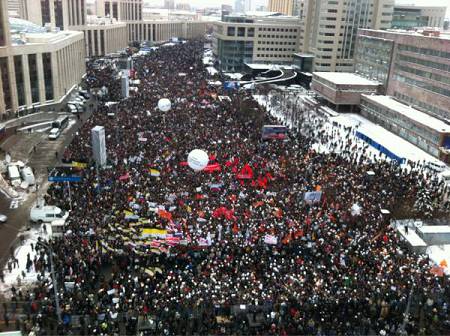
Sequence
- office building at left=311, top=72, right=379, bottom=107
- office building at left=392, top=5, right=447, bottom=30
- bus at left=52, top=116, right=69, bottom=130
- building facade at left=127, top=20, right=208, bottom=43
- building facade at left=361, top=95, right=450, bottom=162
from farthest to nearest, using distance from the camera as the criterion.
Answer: building facade at left=127, top=20, right=208, bottom=43 → office building at left=392, top=5, right=447, bottom=30 → office building at left=311, top=72, right=379, bottom=107 → bus at left=52, top=116, right=69, bottom=130 → building facade at left=361, top=95, right=450, bottom=162

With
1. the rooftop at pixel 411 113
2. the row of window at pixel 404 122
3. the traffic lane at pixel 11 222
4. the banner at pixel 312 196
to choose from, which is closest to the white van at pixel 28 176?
the traffic lane at pixel 11 222

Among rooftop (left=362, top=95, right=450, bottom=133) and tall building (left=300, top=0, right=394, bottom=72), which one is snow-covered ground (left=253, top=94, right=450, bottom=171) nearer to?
rooftop (left=362, top=95, right=450, bottom=133)

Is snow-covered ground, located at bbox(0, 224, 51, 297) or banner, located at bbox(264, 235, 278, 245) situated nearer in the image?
snow-covered ground, located at bbox(0, 224, 51, 297)

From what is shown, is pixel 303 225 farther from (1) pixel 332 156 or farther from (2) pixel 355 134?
(2) pixel 355 134

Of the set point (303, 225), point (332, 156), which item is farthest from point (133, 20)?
point (303, 225)

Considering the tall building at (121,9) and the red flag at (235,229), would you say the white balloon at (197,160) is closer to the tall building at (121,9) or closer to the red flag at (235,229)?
the red flag at (235,229)

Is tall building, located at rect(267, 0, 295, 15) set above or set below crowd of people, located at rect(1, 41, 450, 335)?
above

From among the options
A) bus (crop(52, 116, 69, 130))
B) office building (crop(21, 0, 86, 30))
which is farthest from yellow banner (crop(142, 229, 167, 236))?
office building (crop(21, 0, 86, 30))
